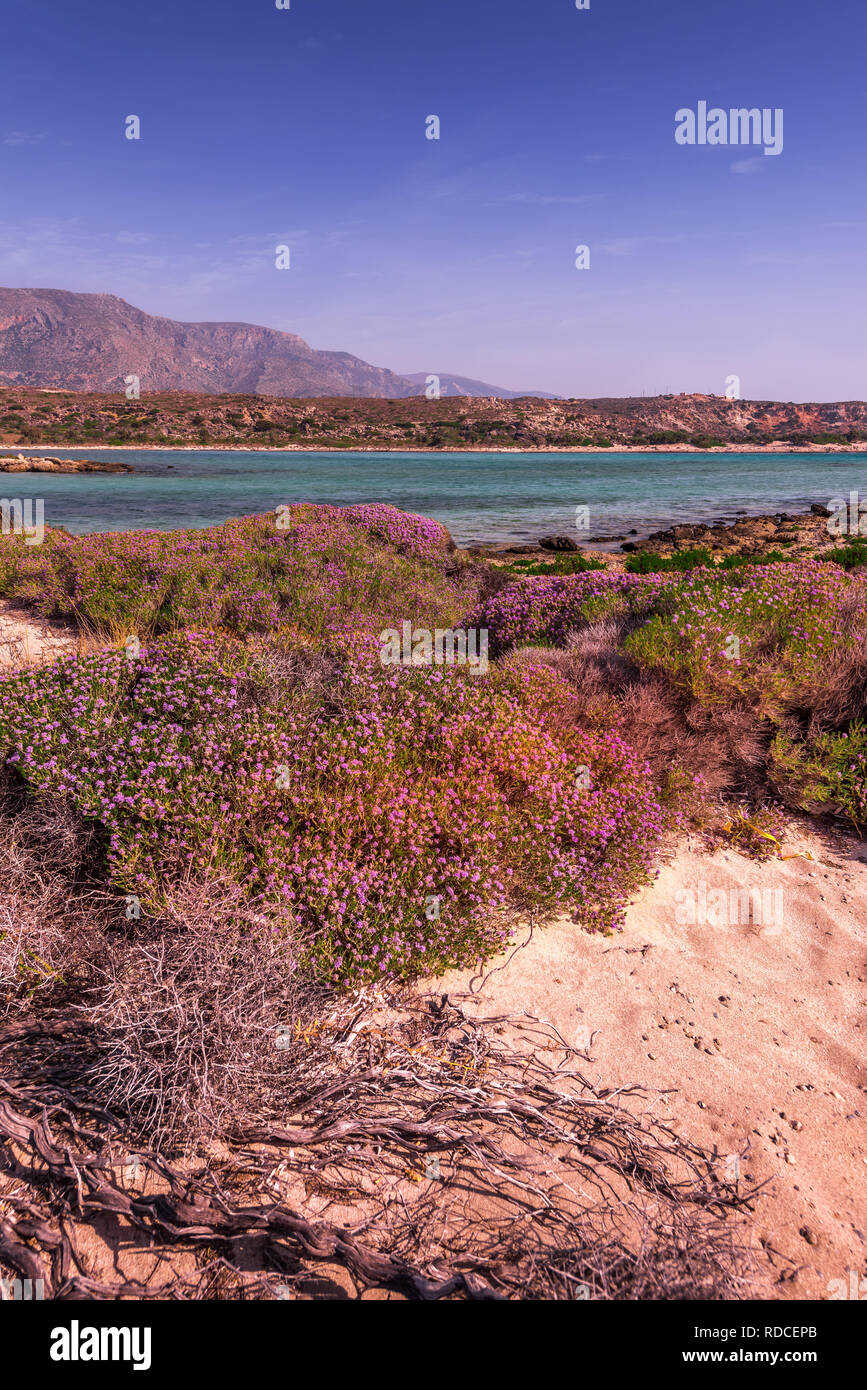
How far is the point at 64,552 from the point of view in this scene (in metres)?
11.8

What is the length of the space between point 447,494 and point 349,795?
3976 cm

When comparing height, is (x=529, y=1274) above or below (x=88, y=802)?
below

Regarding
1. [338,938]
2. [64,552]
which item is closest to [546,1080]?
[338,938]

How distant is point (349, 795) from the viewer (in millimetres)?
4438

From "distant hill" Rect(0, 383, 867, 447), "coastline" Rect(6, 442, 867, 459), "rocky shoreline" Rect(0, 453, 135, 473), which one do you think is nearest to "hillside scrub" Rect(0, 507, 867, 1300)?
"rocky shoreline" Rect(0, 453, 135, 473)

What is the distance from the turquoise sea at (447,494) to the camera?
2912 centimetres

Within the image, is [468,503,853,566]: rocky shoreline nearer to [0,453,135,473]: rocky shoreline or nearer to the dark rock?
the dark rock

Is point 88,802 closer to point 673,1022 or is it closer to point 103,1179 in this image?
point 103,1179

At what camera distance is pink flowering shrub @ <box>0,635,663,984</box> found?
13.5 ft

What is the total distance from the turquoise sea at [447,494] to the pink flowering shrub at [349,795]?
2034 cm

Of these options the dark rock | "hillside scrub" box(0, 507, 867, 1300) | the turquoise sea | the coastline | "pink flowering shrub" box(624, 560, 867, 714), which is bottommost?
"hillside scrub" box(0, 507, 867, 1300)

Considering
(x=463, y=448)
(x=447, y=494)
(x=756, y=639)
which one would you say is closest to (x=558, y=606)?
(x=756, y=639)

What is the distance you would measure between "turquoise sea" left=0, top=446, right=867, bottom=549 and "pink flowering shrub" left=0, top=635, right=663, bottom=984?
66.7 ft
